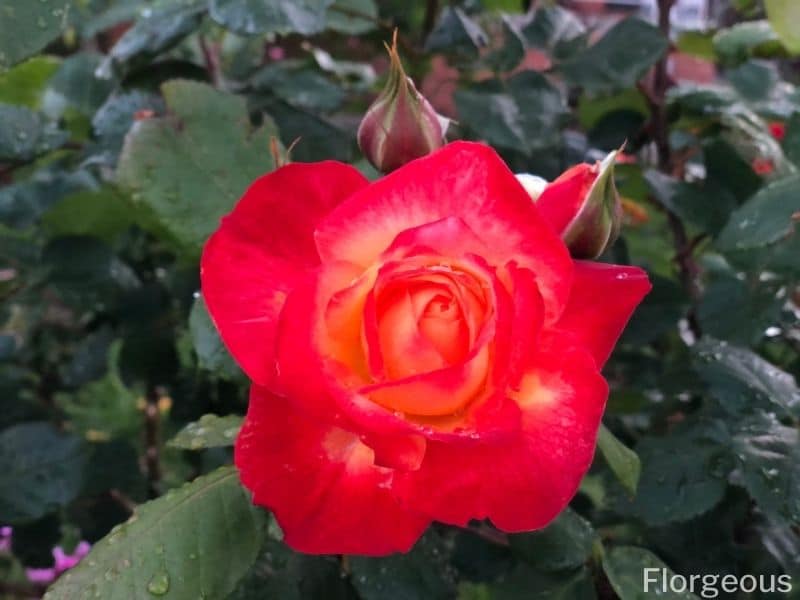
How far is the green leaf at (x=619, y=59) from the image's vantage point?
783 mm

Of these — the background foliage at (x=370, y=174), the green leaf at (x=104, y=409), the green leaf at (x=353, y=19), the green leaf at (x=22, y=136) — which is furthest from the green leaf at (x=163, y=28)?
the green leaf at (x=104, y=409)

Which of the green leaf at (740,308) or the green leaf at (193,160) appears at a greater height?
the green leaf at (193,160)

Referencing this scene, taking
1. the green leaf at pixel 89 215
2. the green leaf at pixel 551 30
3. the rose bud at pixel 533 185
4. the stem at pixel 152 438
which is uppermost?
the rose bud at pixel 533 185

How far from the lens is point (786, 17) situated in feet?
1.94

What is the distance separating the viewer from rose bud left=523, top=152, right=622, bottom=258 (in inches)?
15.6

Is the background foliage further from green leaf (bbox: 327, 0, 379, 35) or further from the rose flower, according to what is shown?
the rose flower

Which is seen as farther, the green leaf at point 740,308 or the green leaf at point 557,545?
the green leaf at point 740,308

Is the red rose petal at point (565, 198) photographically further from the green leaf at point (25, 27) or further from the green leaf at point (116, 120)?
the green leaf at point (116, 120)

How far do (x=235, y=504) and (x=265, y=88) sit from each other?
0.54 metres

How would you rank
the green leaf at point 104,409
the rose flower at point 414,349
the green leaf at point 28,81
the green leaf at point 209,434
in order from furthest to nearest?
1. the green leaf at point 104,409
2. the green leaf at point 28,81
3. the green leaf at point 209,434
4. the rose flower at point 414,349

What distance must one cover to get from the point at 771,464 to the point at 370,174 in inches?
14.6

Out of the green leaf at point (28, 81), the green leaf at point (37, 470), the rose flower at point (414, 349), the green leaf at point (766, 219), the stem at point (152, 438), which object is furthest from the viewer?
the stem at point (152, 438)

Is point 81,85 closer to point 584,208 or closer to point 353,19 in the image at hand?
point 353,19

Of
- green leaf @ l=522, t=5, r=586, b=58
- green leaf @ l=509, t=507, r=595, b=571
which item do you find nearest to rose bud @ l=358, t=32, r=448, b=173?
green leaf @ l=509, t=507, r=595, b=571
